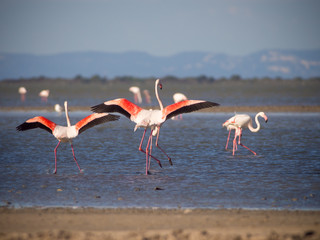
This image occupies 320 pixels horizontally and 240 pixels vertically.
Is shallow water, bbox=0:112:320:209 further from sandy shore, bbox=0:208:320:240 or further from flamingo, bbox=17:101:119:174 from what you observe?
flamingo, bbox=17:101:119:174

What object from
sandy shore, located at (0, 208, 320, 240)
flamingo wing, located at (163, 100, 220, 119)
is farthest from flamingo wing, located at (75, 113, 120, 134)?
sandy shore, located at (0, 208, 320, 240)

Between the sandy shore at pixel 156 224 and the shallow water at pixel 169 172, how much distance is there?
48 centimetres

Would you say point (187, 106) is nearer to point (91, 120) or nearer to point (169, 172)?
point (169, 172)

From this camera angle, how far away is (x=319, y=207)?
7055 millimetres

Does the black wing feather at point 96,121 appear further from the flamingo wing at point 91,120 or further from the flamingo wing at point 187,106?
the flamingo wing at point 187,106

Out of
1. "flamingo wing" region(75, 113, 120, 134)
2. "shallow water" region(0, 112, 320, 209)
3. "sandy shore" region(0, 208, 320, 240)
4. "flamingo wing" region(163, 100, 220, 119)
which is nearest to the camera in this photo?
"sandy shore" region(0, 208, 320, 240)

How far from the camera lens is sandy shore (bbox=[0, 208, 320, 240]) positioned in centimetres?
560

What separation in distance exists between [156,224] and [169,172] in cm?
372

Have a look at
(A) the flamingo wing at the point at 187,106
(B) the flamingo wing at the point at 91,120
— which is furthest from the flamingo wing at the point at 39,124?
(A) the flamingo wing at the point at 187,106

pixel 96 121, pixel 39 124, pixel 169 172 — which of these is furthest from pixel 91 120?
pixel 169 172

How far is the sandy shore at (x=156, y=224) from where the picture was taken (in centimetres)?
560

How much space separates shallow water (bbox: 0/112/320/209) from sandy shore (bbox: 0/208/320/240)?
478 millimetres

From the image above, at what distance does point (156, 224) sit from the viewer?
241 inches

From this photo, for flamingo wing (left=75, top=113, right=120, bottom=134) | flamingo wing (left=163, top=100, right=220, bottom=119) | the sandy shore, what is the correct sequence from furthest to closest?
flamingo wing (left=75, top=113, right=120, bottom=134) < flamingo wing (left=163, top=100, right=220, bottom=119) < the sandy shore
